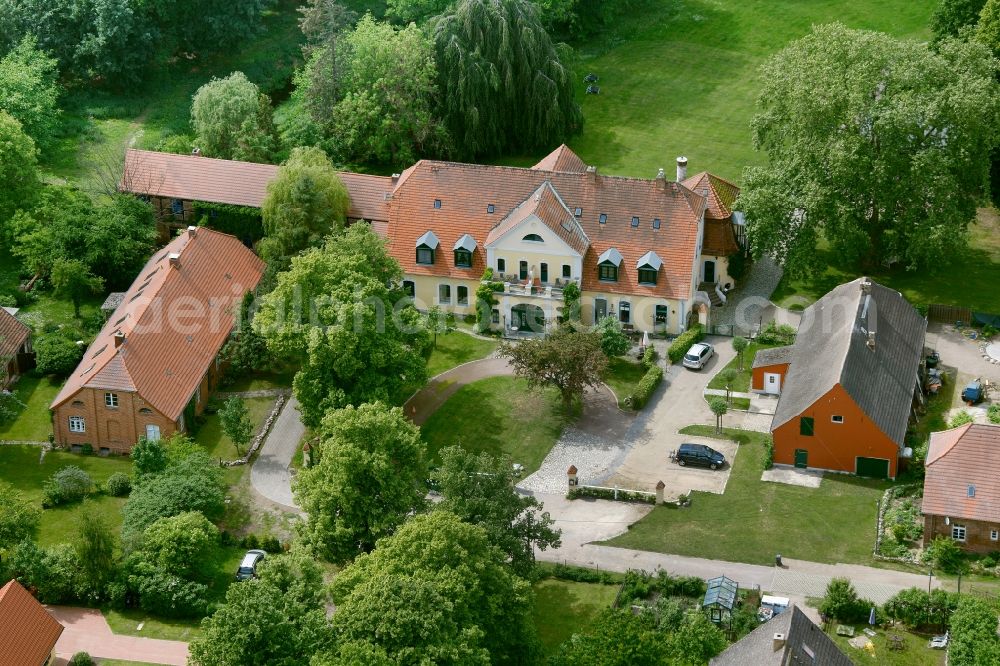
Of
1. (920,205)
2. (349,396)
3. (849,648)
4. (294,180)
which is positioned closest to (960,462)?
(849,648)

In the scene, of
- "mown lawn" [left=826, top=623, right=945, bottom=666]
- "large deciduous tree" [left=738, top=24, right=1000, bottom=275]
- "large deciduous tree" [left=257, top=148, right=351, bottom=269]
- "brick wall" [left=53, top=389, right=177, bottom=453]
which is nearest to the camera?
"mown lawn" [left=826, top=623, right=945, bottom=666]

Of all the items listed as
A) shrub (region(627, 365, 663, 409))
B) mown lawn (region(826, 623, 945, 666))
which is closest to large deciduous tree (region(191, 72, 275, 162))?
shrub (region(627, 365, 663, 409))

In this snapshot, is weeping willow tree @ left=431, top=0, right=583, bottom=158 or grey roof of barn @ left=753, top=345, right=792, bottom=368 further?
weeping willow tree @ left=431, top=0, right=583, bottom=158

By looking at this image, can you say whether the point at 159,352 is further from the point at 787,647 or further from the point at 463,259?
the point at 787,647

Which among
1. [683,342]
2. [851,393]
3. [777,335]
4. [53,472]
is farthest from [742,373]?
[53,472]

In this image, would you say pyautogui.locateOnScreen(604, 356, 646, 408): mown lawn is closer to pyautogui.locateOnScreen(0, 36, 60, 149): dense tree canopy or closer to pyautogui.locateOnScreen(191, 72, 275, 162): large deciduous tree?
pyautogui.locateOnScreen(191, 72, 275, 162): large deciduous tree

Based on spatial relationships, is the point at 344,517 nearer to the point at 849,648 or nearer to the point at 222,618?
the point at 222,618
